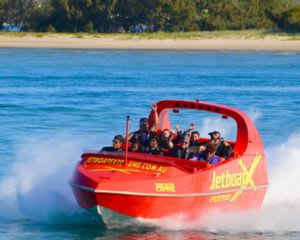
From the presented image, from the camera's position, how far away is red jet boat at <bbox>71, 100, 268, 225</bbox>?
13805 mm

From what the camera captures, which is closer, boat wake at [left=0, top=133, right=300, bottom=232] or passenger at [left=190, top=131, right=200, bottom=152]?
Result: boat wake at [left=0, top=133, right=300, bottom=232]

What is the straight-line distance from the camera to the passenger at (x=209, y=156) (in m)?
14.9

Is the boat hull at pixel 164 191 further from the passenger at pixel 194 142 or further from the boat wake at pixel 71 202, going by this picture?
the passenger at pixel 194 142

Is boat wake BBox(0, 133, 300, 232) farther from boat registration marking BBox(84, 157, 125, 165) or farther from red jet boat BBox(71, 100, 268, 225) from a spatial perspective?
boat registration marking BBox(84, 157, 125, 165)

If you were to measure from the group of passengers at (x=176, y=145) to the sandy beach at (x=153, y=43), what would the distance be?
49589mm

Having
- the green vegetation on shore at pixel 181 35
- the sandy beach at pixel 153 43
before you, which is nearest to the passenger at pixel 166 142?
the sandy beach at pixel 153 43

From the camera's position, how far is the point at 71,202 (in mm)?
15359

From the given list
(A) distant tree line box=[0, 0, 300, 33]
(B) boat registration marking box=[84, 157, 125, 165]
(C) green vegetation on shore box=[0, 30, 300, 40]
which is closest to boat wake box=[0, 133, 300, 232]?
(B) boat registration marking box=[84, 157, 125, 165]

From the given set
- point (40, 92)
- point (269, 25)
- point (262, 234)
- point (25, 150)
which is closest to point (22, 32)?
point (269, 25)

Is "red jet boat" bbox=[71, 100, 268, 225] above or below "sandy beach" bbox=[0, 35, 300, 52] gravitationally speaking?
above

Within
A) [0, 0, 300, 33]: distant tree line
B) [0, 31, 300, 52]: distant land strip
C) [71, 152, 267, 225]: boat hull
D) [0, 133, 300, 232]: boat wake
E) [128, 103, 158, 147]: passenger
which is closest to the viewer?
[71, 152, 267, 225]: boat hull

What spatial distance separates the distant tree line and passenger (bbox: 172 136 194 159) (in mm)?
60672

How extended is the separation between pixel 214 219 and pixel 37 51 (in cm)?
5292

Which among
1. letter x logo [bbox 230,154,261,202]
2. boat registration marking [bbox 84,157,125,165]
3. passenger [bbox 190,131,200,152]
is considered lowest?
letter x logo [bbox 230,154,261,202]
